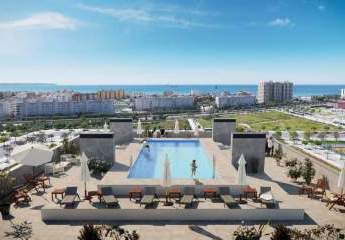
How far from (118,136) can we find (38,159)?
7244 millimetres

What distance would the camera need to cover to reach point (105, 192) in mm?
12219

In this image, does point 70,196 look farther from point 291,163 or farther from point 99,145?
point 291,163

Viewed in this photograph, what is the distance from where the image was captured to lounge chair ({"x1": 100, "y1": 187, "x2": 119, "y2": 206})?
37.3ft

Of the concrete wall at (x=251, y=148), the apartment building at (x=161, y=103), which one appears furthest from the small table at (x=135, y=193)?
the apartment building at (x=161, y=103)

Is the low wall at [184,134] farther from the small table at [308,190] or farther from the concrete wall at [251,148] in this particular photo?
the small table at [308,190]

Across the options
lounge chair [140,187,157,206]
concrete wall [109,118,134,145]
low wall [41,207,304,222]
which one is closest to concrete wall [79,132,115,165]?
lounge chair [140,187,157,206]

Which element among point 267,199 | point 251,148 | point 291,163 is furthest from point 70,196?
point 291,163

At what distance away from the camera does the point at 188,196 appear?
39.0 feet

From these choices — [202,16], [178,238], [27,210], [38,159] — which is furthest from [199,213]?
[202,16]

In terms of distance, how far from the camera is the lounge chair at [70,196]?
11.4m

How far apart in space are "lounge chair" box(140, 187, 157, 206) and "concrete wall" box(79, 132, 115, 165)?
437 centimetres

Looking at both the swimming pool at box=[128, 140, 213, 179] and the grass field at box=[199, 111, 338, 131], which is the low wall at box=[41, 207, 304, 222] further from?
the grass field at box=[199, 111, 338, 131]

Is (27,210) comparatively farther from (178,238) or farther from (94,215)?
(178,238)

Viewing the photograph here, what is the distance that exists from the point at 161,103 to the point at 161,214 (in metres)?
104
